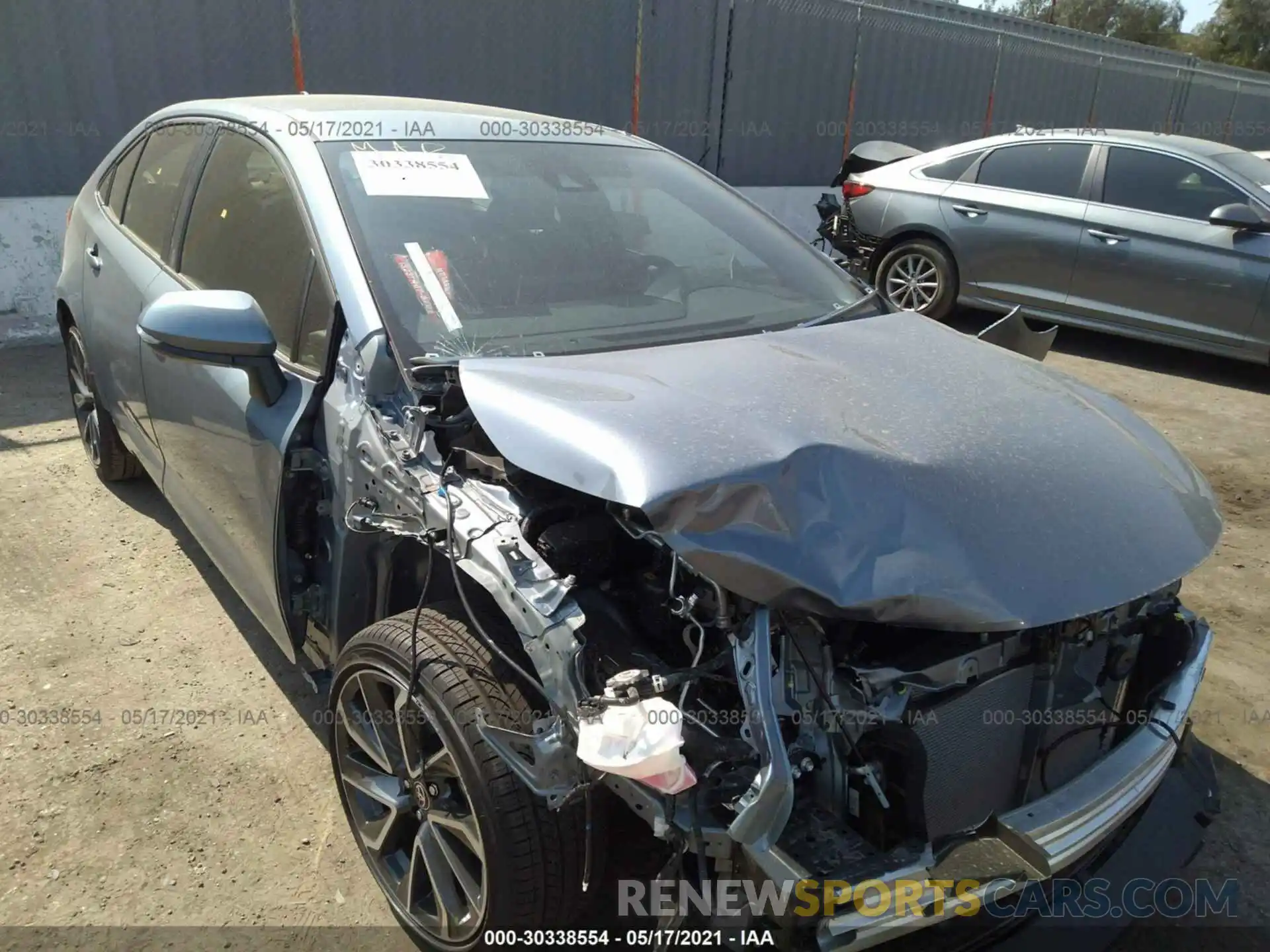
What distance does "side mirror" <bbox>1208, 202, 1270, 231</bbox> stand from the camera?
6.50m

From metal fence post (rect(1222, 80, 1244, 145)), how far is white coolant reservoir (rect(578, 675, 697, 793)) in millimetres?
23399

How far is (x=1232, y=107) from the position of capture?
67.2ft

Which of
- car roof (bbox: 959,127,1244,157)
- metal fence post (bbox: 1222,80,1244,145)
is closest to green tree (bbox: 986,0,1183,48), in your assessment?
metal fence post (bbox: 1222,80,1244,145)

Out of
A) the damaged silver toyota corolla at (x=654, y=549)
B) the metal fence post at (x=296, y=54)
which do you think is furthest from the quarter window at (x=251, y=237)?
the metal fence post at (x=296, y=54)

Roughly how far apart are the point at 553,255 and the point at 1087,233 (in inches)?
231

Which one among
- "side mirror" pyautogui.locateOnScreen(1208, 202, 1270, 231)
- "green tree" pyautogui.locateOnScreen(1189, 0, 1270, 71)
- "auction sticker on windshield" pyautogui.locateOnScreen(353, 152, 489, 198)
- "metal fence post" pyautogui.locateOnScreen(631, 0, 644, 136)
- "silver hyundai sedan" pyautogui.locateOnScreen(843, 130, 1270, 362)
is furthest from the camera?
"green tree" pyautogui.locateOnScreen(1189, 0, 1270, 71)

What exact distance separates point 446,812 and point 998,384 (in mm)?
1659

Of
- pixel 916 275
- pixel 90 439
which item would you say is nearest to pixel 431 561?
pixel 90 439

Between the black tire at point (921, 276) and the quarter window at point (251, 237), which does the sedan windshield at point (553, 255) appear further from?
the black tire at point (921, 276)

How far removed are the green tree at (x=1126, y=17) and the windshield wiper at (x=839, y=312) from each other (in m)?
50.8

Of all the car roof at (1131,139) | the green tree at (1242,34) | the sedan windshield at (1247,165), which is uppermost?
the green tree at (1242,34)

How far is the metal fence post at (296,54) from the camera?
8.07 meters

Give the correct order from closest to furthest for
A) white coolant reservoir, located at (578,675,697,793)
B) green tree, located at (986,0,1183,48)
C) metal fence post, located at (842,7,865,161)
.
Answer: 1. white coolant reservoir, located at (578,675,697,793)
2. metal fence post, located at (842,7,865,161)
3. green tree, located at (986,0,1183,48)

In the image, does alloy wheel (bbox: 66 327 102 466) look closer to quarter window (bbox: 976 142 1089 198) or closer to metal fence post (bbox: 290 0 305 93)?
metal fence post (bbox: 290 0 305 93)
